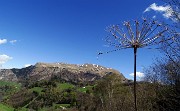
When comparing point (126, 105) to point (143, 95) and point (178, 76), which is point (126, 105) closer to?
point (143, 95)

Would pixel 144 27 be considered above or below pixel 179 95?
above

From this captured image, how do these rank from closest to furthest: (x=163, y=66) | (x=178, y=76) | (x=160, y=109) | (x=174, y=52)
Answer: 1. (x=174, y=52)
2. (x=178, y=76)
3. (x=163, y=66)
4. (x=160, y=109)

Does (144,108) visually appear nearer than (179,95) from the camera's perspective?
No

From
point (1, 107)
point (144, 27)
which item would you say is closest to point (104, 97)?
point (1, 107)

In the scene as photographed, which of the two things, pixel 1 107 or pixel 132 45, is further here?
pixel 1 107

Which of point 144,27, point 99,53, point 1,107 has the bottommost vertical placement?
point 1,107

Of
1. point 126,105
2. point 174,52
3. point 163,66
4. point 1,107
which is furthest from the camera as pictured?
point 1,107

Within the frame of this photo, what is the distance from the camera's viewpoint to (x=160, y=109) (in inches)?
1517

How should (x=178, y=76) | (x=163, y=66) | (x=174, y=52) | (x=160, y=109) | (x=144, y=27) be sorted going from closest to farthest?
(x=144, y=27) → (x=174, y=52) → (x=178, y=76) → (x=163, y=66) → (x=160, y=109)

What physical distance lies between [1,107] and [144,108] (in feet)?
192

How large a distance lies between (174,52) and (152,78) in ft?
61.9

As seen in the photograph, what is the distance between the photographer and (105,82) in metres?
81.8

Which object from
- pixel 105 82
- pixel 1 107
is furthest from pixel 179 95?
pixel 1 107

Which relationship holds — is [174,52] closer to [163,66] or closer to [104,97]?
[163,66]
